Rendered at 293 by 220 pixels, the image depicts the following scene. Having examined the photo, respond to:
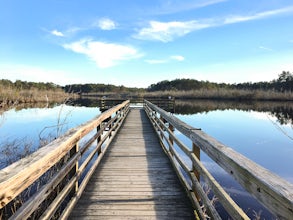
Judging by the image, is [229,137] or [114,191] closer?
[114,191]

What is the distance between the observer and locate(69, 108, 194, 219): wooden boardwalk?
3.20 metres

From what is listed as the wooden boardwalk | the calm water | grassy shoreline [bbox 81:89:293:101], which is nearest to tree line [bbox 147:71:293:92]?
grassy shoreline [bbox 81:89:293:101]

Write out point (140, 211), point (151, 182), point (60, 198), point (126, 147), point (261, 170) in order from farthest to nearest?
1. point (126, 147)
2. point (151, 182)
3. point (140, 211)
4. point (60, 198)
5. point (261, 170)

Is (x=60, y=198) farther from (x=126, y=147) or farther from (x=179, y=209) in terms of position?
(x=126, y=147)

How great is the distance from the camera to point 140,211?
3240 millimetres

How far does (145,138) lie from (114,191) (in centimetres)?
504

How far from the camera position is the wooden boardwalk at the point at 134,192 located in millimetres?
3195

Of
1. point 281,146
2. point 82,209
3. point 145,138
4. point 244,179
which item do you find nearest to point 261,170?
point 244,179

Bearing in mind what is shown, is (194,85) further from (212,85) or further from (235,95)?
(235,95)

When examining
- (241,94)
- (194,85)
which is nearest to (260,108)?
(241,94)

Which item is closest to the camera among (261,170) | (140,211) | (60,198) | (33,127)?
(261,170)

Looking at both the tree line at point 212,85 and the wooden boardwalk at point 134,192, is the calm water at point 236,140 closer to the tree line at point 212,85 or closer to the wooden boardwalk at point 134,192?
the wooden boardwalk at point 134,192

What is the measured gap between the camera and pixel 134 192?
388 centimetres

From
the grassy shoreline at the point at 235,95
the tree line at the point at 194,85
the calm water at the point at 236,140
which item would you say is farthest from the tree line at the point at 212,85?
the calm water at the point at 236,140
